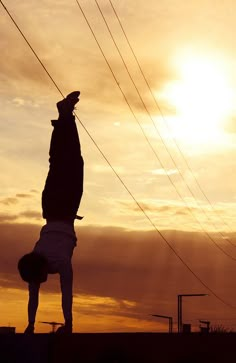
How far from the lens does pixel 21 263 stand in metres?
15.4

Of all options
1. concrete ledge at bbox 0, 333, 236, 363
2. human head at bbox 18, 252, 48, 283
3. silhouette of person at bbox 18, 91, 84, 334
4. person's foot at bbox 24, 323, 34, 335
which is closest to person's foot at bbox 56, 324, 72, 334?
silhouette of person at bbox 18, 91, 84, 334

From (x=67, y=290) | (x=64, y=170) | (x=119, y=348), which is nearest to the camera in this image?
(x=67, y=290)

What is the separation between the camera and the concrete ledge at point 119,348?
1458 cm

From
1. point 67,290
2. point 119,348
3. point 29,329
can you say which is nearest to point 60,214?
point 67,290

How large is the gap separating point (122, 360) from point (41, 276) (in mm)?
2376

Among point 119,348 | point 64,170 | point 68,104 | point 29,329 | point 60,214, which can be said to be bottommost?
point 119,348

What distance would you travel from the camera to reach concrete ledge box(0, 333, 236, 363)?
14578 mm

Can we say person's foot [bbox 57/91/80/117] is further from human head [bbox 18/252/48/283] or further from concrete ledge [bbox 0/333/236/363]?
concrete ledge [bbox 0/333/236/363]

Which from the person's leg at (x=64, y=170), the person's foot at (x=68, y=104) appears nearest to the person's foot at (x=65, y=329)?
the person's leg at (x=64, y=170)

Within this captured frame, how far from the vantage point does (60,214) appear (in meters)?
16.2

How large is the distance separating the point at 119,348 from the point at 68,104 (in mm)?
5169

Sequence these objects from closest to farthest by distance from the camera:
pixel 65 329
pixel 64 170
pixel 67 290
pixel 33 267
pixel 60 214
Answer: pixel 65 329 < pixel 33 267 < pixel 67 290 < pixel 60 214 < pixel 64 170

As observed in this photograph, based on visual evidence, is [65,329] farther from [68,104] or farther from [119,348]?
[68,104]

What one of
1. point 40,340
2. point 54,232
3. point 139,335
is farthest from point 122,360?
point 54,232
